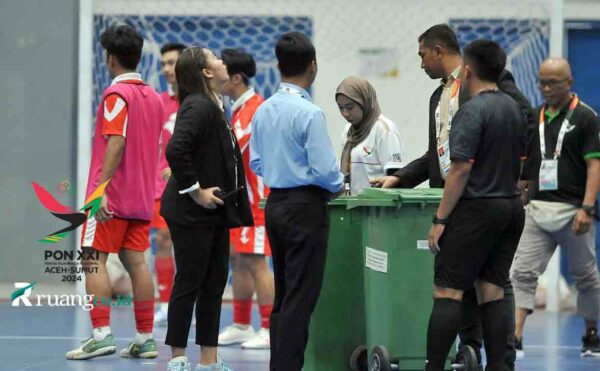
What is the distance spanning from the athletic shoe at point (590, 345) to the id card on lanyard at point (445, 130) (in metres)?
2.47

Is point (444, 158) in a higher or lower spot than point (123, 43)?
lower

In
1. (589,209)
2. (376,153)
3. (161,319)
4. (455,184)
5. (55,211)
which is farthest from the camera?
(55,211)

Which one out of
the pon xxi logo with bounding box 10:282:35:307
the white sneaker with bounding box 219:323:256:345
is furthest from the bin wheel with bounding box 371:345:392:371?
the pon xxi logo with bounding box 10:282:35:307

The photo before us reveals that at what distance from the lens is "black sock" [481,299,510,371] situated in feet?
21.9

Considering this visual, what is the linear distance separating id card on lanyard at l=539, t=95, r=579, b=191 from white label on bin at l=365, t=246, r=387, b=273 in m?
2.64

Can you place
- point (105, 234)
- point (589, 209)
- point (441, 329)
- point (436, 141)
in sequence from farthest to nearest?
point (589, 209) → point (105, 234) → point (436, 141) → point (441, 329)

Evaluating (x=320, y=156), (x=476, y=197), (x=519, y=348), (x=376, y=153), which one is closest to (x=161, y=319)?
(x=519, y=348)

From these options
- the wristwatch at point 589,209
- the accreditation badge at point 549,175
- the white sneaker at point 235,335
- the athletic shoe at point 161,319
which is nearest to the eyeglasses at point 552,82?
the accreditation badge at point 549,175

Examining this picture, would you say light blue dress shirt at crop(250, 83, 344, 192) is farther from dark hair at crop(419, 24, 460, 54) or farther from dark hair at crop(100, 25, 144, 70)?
dark hair at crop(100, 25, 144, 70)

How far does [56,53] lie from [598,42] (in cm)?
539

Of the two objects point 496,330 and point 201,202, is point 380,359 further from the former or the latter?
point 201,202

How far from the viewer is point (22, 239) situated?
500 inches

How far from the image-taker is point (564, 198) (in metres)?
9.23

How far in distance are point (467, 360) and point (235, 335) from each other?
3.06 meters
